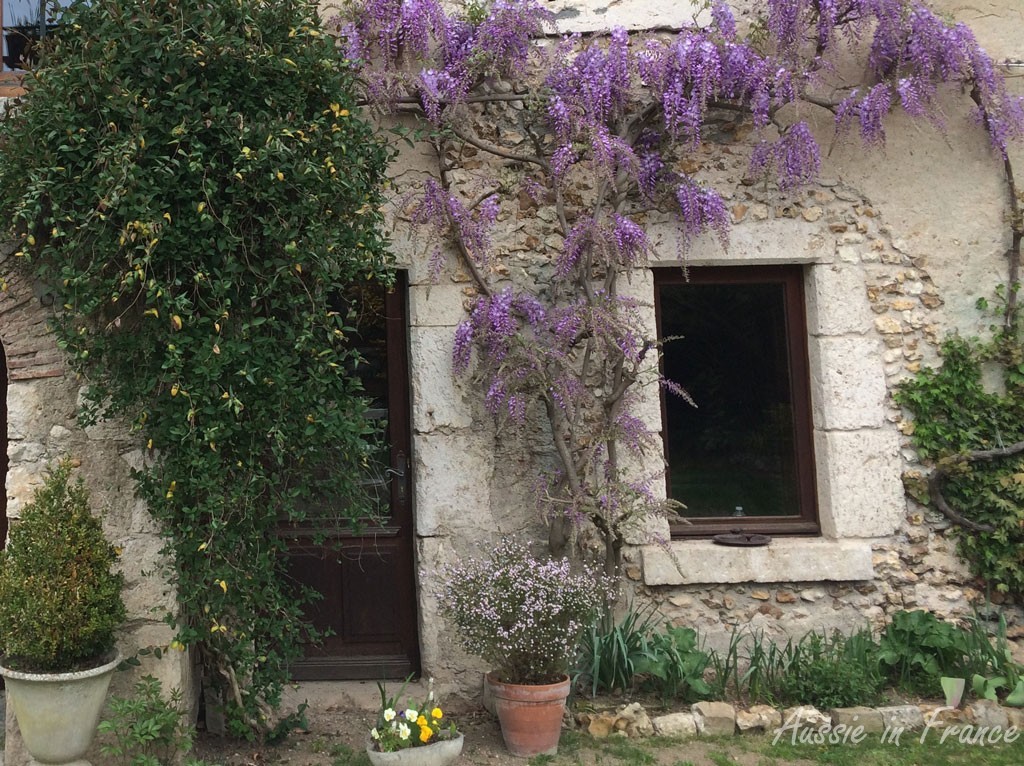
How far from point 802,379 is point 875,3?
1.82 m

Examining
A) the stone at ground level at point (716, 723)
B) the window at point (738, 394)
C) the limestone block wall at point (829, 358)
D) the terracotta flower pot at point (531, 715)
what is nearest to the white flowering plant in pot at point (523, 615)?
the terracotta flower pot at point (531, 715)

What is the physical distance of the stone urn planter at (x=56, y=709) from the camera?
9.60 ft

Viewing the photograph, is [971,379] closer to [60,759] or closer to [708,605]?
[708,605]

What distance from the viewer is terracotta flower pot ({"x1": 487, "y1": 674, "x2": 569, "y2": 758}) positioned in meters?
3.29

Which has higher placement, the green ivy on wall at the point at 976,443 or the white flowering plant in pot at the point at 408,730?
the green ivy on wall at the point at 976,443

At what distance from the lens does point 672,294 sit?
4297 mm

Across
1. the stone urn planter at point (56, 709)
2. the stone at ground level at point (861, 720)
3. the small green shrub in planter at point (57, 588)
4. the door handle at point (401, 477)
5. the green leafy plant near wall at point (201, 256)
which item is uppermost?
the green leafy plant near wall at point (201, 256)

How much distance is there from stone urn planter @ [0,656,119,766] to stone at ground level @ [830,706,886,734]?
2844 millimetres

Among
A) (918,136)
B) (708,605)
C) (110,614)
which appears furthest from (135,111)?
(918,136)

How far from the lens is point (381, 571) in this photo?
415cm

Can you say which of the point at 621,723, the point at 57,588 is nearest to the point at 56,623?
the point at 57,588

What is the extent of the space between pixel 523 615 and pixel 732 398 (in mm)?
1707

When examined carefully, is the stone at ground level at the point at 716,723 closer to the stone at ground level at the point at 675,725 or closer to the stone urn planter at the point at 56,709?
the stone at ground level at the point at 675,725

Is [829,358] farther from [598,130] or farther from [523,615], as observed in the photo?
[523,615]
